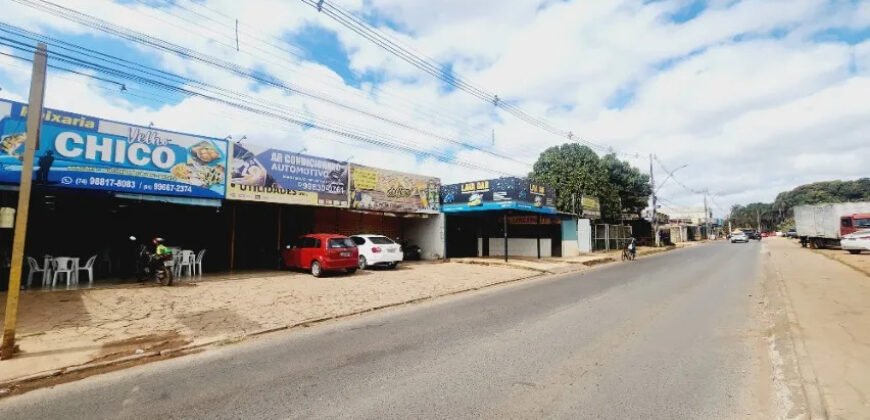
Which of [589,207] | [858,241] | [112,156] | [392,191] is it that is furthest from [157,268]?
[858,241]

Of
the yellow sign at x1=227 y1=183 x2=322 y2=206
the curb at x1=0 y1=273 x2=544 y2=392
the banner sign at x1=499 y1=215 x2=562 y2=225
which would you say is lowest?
the curb at x1=0 y1=273 x2=544 y2=392

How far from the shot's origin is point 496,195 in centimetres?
2180

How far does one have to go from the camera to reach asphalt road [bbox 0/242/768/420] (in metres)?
4.12

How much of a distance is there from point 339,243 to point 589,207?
916 inches

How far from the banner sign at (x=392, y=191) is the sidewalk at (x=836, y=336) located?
15.2 meters

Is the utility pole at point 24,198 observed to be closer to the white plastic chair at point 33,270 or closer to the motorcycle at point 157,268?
the motorcycle at point 157,268

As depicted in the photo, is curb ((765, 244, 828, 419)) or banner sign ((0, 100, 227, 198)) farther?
banner sign ((0, 100, 227, 198))

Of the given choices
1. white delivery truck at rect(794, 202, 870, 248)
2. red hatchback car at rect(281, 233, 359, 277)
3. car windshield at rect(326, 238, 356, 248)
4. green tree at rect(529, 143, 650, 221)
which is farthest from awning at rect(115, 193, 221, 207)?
white delivery truck at rect(794, 202, 870, 248)

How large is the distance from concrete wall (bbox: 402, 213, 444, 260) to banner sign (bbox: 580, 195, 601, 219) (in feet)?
43.6

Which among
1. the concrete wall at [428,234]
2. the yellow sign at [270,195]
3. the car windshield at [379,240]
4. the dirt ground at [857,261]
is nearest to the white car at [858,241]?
the dirt ground at [857,261]

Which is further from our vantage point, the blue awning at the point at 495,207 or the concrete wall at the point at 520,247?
the concrete wall at the point at 520,247

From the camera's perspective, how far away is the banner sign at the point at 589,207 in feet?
103

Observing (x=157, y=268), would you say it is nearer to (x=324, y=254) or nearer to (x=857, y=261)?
(x=324, y=254)

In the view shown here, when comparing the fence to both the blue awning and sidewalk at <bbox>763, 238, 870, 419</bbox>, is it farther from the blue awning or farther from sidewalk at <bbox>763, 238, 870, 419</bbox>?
sidewalk at <bbox>763, 238, 870, 419</bbox>
